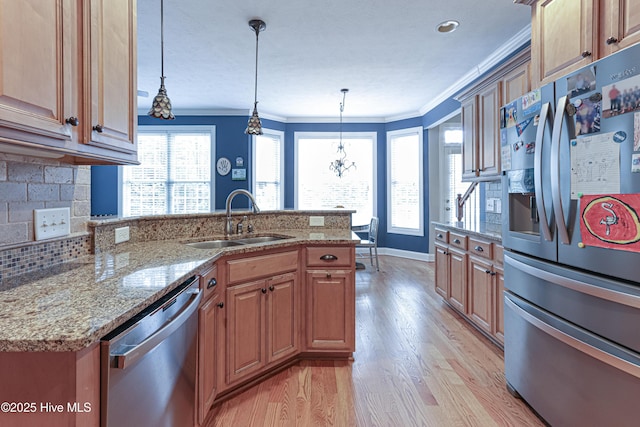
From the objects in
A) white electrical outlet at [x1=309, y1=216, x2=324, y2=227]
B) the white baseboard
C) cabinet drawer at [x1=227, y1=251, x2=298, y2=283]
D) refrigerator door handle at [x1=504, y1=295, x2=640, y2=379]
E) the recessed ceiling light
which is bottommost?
the white baseboard

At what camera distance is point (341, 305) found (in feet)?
7.75

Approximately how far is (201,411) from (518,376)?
1714mm

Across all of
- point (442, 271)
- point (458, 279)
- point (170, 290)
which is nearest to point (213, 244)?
point (170, 290)

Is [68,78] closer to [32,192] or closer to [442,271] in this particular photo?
[32,192]

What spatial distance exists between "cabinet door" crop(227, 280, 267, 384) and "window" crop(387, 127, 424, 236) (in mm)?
4517

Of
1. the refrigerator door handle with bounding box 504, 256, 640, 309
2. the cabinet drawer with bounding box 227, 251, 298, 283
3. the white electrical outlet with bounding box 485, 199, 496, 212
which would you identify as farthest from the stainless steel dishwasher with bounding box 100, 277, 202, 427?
the white electrical outlet with bounding box 485, 199, 496, 212

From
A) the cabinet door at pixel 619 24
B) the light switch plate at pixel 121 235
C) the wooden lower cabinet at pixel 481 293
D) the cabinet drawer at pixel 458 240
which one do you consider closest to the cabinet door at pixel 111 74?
the light switch plate at pixel 121 235

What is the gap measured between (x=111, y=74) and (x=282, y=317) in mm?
1617

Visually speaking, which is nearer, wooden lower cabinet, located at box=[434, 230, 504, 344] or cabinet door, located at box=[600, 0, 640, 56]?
cabinet door, located at box=[600, 0, 640, 56]

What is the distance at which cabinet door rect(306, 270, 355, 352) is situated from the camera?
235 cm

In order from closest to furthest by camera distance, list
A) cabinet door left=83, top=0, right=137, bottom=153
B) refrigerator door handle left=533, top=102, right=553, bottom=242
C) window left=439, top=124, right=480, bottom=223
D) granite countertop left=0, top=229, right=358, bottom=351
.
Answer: granite countertop left=0, top=229, right=358, bottom=351 → cabinet door left=83, top=0, right=137, bottom=153 → refrigerator door handle left=533, top=102, right=553, bottom=242 → window left=439, top=124, right=480, bottom=223

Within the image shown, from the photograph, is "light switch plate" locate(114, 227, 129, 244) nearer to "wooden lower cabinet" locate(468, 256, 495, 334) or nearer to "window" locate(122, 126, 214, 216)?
"wooden lower cabinet" locate(468, 256, 495, 334)

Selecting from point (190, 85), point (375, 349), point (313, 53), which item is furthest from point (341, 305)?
point (190, 85)

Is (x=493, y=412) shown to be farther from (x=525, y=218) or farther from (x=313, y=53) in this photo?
(x=313, y=53)
